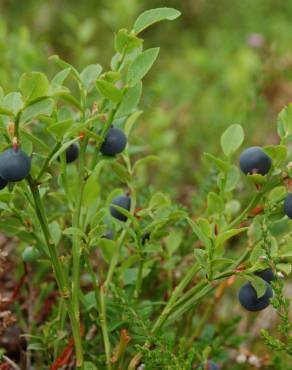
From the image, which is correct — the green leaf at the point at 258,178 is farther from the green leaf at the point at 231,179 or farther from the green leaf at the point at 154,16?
→ the green leaf at the point at 154,16

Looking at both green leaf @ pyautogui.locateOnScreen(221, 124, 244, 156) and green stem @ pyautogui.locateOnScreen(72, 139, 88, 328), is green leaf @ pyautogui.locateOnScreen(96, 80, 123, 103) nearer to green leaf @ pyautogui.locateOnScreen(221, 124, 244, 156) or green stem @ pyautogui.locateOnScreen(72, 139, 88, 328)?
green stem @ pyautogui.locateOnScreen(72, 139, 88, 328)

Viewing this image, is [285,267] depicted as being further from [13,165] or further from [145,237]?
[13,165]

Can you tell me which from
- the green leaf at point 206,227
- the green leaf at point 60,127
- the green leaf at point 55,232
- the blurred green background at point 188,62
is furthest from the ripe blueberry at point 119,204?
the blurred green background at point 188,62

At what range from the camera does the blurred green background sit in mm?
2625

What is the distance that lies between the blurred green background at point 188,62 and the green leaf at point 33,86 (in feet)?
3.06

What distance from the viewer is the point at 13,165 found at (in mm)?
1012

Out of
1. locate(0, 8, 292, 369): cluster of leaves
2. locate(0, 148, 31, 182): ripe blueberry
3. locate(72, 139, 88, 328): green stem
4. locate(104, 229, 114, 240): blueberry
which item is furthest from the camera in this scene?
locate(104, 229, 114, 240): blueberry

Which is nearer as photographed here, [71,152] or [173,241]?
[71,152]

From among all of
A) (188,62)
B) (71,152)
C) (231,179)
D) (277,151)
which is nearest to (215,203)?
(231,179)

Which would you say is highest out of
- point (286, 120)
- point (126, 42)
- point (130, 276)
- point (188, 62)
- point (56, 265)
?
point (126, 42)

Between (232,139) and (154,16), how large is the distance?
298 mm

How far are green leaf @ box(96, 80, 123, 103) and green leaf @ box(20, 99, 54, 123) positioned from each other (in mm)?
88

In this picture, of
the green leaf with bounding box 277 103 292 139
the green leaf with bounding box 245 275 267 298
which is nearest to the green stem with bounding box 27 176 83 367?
the green leaf with bounding box 245 275 267 298

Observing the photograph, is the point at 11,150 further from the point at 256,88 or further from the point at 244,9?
the point at 244,9
